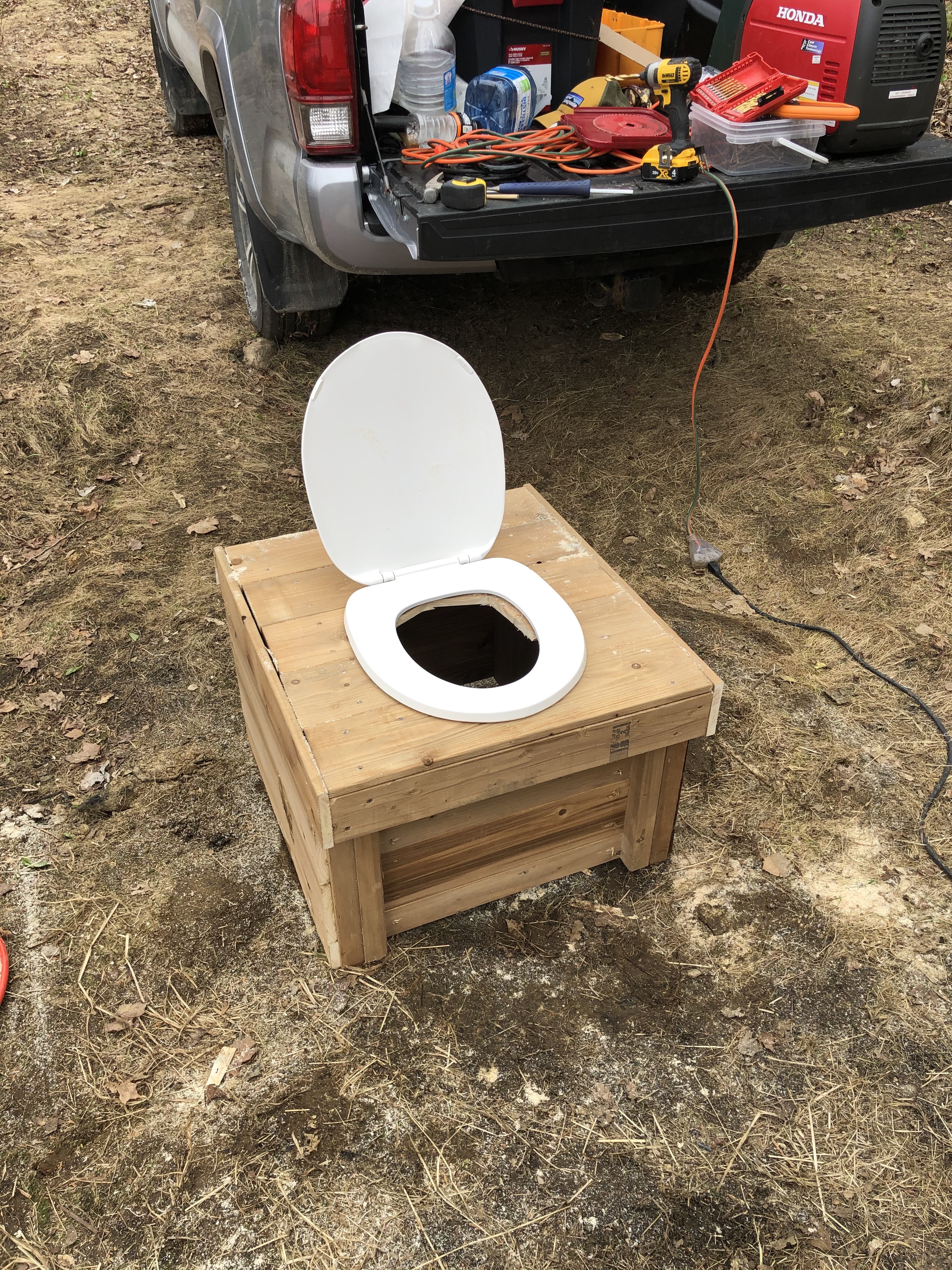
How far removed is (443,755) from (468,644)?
71 cm

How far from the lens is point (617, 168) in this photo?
97.3 inches

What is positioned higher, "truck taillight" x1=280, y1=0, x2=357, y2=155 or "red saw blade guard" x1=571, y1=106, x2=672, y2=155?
"truck taillight" x1=280, y1=0, x2=357, y2=155

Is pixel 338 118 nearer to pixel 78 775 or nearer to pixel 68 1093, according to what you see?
pixel 78 775

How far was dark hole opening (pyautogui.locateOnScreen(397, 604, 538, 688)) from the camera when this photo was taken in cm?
216

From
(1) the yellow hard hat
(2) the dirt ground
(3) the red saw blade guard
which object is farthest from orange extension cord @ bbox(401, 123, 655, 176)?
(2) the dirt ground

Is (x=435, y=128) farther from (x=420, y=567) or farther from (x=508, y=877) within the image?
(x=508, y=877)

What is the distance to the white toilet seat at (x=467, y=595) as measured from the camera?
5.57ft

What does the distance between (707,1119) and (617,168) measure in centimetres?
218

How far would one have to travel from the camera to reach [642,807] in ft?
6.47

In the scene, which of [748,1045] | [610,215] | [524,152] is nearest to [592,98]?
[524,152]

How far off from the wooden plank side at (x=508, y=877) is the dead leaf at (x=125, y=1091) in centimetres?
52

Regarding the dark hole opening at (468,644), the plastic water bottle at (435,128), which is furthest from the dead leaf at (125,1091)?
the plastic water bottle at (435,128)

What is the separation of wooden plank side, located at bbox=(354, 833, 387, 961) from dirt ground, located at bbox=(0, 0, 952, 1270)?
2.0 inches

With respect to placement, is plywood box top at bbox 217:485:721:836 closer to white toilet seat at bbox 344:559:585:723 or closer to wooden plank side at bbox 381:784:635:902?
white toilet seat at bbox 344:559:585:723
